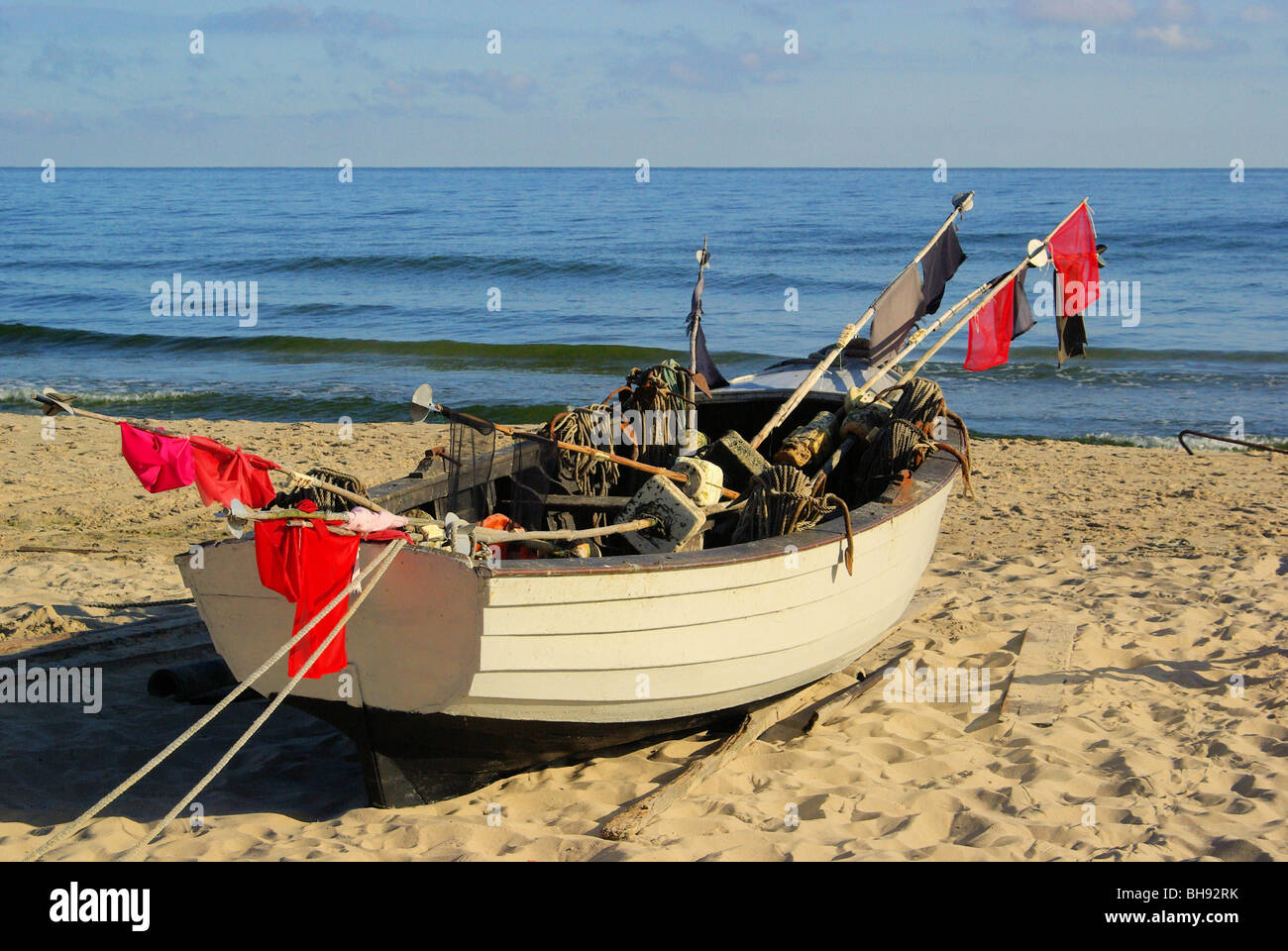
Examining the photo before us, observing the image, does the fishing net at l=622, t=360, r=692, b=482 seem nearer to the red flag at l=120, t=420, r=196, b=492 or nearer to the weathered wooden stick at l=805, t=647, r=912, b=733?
the weathered wooden stick at l=805, t=647, r=912, b=733

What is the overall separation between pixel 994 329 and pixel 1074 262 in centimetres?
79

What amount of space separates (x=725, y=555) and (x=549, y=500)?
170 cm

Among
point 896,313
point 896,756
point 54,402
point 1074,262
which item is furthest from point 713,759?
point 1074,262

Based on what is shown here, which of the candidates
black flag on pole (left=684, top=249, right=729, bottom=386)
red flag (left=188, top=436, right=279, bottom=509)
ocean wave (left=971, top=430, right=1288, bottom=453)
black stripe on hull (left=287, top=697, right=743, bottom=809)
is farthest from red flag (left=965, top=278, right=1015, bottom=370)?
ocean wave (left=971, top=430, right=1288, bottom=453)

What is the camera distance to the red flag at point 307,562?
14.0 feet

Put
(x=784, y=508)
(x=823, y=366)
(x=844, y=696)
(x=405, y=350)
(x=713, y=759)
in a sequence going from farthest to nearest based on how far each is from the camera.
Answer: (x=405, y=350), (x=823, y=366), (x=844, y=696), (x=784, y=508), (x=713, y=759)

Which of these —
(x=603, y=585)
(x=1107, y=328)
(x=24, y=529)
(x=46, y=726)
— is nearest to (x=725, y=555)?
(x=603, y=585)

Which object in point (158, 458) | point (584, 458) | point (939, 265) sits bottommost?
point (584, 458)

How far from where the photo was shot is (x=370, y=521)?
4344mm

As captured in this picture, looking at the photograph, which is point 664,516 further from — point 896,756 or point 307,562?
point 307,562

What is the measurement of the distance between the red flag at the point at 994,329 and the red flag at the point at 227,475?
519cm

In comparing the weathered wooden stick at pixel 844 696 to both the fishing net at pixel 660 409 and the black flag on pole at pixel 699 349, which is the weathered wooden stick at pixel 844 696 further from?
the black flag on pole at pixel 699 349

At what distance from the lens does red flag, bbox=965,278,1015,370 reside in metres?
8.05

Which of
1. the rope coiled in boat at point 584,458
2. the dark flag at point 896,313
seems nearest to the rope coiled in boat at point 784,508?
the rope coiled in boat at point 584,458
